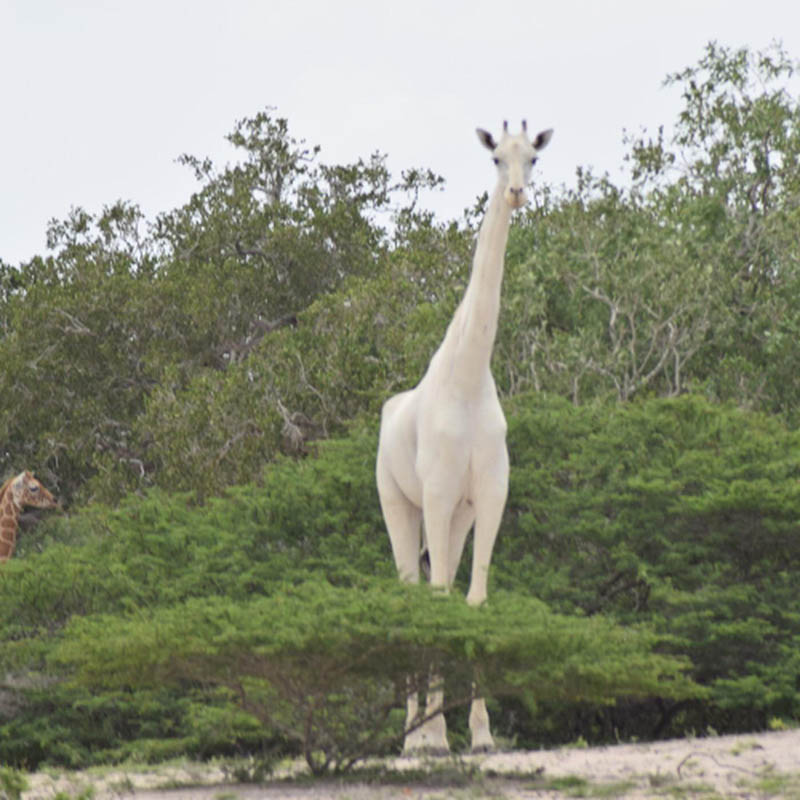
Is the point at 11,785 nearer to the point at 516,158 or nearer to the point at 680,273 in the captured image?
the point at 516,158

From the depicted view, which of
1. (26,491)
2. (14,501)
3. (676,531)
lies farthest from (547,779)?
(26,491)

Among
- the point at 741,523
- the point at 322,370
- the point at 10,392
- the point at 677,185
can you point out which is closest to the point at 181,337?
the point at 10,392

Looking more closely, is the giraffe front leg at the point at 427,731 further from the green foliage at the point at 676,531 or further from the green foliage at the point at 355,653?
the green foliage at the point at 676,531

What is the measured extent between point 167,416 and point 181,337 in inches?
181

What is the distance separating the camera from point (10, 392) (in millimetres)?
31547

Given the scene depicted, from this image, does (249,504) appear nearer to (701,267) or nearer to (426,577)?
(426,577)

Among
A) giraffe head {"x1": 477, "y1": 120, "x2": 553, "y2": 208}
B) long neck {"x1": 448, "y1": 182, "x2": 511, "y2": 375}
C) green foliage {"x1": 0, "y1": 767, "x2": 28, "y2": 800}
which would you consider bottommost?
green foliage {"x1": 0, "y1": 767, "x2": 28, "y2": 800}

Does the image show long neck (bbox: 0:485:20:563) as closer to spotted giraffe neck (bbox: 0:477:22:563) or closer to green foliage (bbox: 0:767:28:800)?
spotted giraffe neck (bbox: 0:477:22:563)

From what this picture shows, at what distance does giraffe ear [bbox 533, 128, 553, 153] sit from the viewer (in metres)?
10.4

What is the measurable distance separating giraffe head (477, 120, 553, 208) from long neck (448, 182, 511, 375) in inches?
6.9

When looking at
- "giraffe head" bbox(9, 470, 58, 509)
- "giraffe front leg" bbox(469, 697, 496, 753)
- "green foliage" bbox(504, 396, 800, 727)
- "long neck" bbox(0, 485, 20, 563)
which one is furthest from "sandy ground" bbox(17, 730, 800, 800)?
"giraffe head" bbox(9, 470, 58, 509)

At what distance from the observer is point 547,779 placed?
9.13 metres

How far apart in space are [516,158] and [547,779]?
3.64 metres

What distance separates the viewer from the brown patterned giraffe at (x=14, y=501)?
2012 cm
